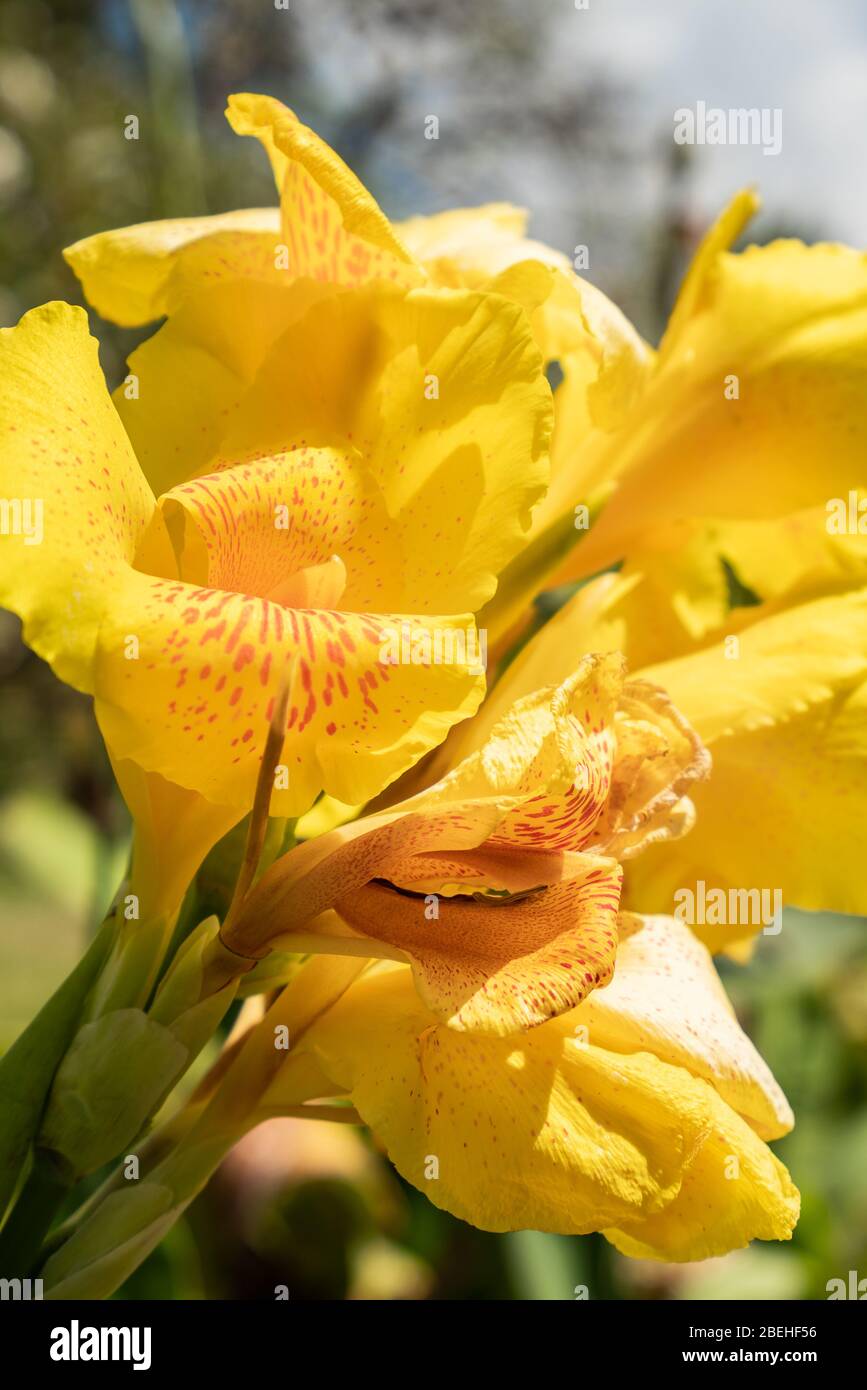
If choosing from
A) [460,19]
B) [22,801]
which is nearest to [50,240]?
[460,19]

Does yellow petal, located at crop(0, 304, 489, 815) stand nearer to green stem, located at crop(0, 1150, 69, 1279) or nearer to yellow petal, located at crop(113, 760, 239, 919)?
yellow petal, located at crop(113, 760, 239, 919)

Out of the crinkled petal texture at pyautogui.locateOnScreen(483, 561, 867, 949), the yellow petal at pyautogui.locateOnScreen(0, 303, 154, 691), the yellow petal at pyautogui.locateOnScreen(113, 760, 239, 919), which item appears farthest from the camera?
the crinkled petal texture at pyautogui.locateOnScreen(483, 561, 867, 949)

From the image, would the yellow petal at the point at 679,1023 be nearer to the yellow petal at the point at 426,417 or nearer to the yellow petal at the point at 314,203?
the yellow petal at the point at 426,417

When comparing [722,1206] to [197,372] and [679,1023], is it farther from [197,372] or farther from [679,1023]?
[197,372]

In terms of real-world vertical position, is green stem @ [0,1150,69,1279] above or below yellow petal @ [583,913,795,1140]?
below

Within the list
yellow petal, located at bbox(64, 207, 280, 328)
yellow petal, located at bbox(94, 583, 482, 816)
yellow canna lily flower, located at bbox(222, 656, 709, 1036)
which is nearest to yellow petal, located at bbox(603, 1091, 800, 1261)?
yellow canna lily flower, located at bbox(222, 656, 709, 1036)
